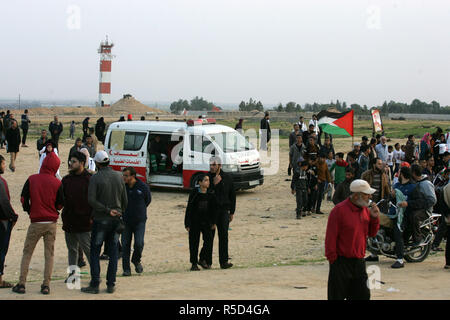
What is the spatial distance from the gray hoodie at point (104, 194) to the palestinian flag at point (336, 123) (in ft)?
42.6

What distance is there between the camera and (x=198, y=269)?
9.44 meters

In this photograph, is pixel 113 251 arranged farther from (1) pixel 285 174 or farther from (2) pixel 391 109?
(2) pixel 391 109

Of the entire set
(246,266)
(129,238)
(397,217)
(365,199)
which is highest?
(365,199)

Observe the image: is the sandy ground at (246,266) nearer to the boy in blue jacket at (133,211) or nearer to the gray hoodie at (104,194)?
the boy in blue jacket at (133,211)

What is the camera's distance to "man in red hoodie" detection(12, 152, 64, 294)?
25.1 feet

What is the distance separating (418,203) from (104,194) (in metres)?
5.12

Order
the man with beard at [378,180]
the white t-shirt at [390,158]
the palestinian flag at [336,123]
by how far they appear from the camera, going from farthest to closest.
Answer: the palestinian flag at [336,123]
the white t-shirt at [390,158]
the man with beard at [378,180]

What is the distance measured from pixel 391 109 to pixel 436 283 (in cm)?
7520

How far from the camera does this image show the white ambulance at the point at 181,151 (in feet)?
55.0

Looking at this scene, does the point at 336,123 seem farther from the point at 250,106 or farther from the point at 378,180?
the point at 250,106

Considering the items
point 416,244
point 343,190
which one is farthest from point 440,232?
point 343,190

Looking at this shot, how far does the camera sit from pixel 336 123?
66.1ft

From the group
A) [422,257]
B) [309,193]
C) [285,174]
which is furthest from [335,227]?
[285,174]

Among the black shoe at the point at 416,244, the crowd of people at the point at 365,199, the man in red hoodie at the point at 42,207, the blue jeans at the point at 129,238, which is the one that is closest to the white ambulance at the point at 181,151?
the crowd of people at the point at 365,199
